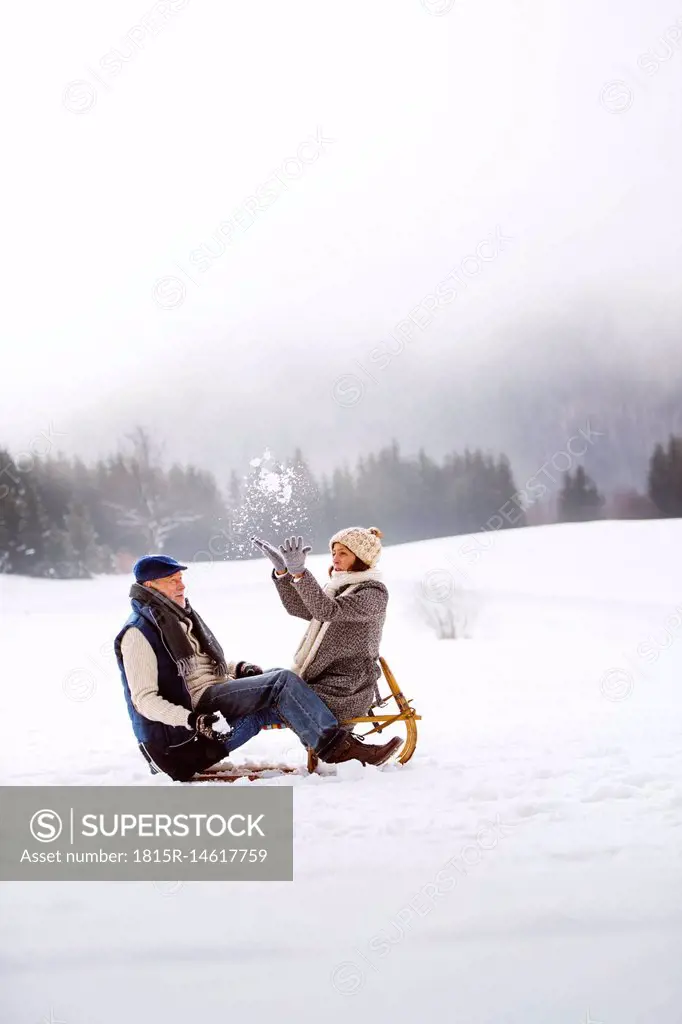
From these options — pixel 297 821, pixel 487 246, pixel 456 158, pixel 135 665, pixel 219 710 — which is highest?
pixel 456 158

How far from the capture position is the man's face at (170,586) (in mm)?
2382

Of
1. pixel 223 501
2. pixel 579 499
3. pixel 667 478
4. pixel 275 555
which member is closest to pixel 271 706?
pixel 275 555

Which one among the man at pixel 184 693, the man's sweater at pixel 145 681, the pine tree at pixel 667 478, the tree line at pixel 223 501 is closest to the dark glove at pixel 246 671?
the man at pixel 184 693

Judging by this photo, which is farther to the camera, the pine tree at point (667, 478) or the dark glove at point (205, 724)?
the pine tree at point (667, 478)

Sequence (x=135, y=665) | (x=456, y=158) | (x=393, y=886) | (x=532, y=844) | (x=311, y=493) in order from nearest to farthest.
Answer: (x=135, y=665) → (x=393, y=886) → (x=532, y=844) → (x=456, y=158) → (x=311, y=493)

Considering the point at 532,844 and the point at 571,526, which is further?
the point at 571,526

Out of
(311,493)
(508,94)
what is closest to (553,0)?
(508,94)

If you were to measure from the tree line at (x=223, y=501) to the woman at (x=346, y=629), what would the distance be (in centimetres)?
174

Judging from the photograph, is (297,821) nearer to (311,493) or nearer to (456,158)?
(311,493)

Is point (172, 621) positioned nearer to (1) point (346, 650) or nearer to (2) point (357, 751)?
(1) point (346, 650)

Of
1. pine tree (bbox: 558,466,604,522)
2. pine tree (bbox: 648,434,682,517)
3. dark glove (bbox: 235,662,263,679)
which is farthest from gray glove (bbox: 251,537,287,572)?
pine tree (bbox: 648,434,682,517)

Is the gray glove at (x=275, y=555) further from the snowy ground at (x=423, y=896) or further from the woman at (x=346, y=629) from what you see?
the snowy ground at (x=423, y=896)

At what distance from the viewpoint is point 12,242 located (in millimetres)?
3869

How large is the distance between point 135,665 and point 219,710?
9.9 inches
